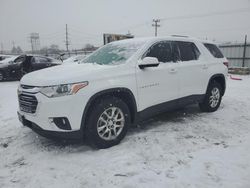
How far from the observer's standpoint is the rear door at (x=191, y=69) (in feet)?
15.7

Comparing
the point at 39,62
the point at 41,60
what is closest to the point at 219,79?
the point at 39,62

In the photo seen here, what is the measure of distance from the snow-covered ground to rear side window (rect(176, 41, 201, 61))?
1.39 metres

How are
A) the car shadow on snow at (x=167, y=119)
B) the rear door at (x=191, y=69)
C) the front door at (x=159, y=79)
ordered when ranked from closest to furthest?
the front door at (x=159, y=79), the car shadow on snow at (x=167, y=119), the rear door at (x=191, y=69)

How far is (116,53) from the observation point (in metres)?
4.37

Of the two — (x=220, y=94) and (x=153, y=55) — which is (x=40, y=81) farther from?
(x=220, y=94)

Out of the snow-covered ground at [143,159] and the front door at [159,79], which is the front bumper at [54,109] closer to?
the snow-covered ground at [143,159]

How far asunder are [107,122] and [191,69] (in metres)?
2.32

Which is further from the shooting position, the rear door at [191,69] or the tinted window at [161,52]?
the rear door at [191,69]

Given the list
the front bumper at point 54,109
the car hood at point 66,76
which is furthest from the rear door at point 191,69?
the front bumper at point 54,109

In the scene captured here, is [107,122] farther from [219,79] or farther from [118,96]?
[219,79]

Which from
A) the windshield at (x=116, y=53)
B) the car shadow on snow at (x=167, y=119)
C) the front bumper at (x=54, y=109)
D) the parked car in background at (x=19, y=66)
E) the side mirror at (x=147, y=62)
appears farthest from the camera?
the parked car in background at (x=19, y=66)

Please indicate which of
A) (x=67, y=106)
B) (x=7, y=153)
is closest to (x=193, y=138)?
(x=67, y=106)

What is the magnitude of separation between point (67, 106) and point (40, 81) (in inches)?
21.6

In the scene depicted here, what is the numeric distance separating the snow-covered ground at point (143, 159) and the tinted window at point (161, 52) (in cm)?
135
